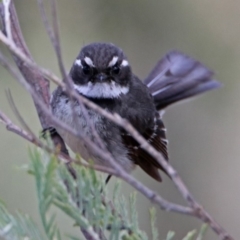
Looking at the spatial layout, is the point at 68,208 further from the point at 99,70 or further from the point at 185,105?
the point at 185,105

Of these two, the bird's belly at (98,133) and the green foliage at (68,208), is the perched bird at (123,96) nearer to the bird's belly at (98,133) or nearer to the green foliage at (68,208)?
the bird's belly at (98,133)

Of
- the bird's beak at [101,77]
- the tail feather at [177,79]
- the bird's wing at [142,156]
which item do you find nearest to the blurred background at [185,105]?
the tail feather at [177,79]

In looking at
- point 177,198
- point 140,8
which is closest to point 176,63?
point 140,8

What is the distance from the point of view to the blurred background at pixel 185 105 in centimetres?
426

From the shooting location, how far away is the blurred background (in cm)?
426

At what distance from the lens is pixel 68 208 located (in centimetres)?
95

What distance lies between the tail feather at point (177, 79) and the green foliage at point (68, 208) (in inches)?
91.7

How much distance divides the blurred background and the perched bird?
3.15 ft

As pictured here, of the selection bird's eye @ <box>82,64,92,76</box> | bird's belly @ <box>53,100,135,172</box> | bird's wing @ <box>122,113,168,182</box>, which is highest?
bird's eye @ <box>82,64,92,76</box>

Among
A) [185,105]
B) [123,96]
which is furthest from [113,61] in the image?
[185,105]

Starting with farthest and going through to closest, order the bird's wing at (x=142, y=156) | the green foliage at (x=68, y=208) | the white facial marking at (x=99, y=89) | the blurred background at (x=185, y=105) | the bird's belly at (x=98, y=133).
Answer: the blurred background at (x=185, y=105), the bird's wing at (x=142, y=156), the white facial marking at (x=99, y=89), the bird's belly at (x=98, y=133), the green foliage at (x=68, y=208)

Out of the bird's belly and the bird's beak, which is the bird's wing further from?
the bird's beak

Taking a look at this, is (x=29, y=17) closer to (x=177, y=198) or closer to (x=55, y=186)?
(x=177, y=198)

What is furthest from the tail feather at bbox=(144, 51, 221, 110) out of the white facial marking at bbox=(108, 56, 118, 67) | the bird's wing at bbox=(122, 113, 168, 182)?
the white facial marking at bbox=(108, 56, 118, 67)
